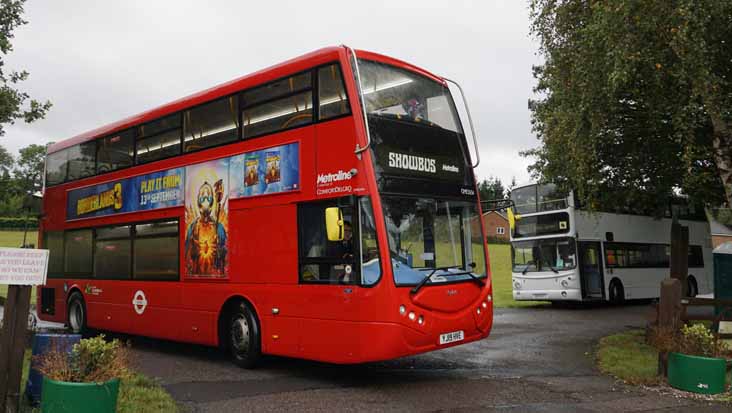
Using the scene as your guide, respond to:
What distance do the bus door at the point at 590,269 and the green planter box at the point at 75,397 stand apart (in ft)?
58.1

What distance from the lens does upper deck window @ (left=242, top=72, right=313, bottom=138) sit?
28.1ft

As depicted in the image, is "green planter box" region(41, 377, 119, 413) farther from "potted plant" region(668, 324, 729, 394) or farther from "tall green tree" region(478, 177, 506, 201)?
"tall green tree" region(478, 177, 506, 201)

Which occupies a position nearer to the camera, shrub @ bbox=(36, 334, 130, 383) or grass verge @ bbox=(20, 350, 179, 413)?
shrub @ bbox=(36, 334, 130, 383)

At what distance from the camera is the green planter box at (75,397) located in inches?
190

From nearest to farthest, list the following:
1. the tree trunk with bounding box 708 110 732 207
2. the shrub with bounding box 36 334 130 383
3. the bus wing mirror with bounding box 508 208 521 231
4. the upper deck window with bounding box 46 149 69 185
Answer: the shrub with bounding box 36 334 130 383
the tree trunk with bounding box 708 110 732 207
the upper deck window with bounding box 46 149 69 185
the bus wing mirror with bounding box 508 208 521 231

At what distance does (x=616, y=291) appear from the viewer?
21891mm

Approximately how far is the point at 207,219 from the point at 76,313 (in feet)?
17.3

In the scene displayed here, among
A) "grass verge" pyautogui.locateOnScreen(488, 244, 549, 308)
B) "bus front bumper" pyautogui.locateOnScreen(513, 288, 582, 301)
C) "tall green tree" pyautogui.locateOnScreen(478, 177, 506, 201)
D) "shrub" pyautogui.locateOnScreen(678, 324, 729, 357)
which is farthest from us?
"tall green tree" pyautogui.locateOnScreen(478, 177, 506, 201)

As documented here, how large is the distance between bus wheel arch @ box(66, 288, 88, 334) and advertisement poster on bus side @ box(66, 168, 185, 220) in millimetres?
1709

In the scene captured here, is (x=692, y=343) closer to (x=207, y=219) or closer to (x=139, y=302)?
(x=207, y=219)

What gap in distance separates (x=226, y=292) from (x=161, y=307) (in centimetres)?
195

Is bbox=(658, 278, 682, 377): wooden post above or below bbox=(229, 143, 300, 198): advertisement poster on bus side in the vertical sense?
below

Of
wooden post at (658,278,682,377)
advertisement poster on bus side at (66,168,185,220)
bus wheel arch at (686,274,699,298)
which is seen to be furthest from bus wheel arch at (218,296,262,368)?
bus wheel arch at (686,274,699,298)

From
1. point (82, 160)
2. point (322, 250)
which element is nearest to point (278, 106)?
point (322, 250)
